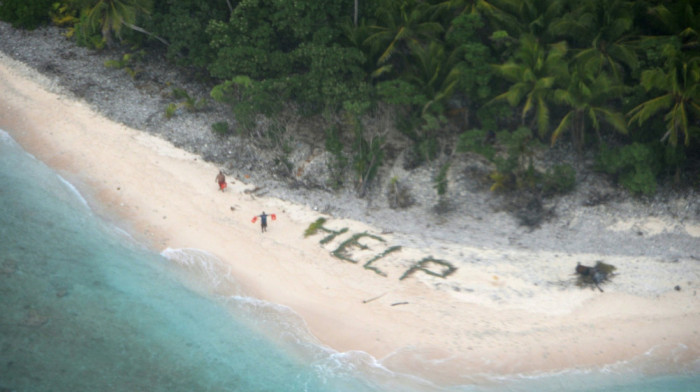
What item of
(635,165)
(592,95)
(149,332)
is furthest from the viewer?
(635,165)

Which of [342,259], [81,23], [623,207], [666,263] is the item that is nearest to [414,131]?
[342,259]

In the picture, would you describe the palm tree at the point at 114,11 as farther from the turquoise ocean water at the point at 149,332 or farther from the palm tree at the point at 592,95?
the palm tree at the point at 592,95

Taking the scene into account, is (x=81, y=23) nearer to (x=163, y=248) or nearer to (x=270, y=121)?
(x=270, y=121)

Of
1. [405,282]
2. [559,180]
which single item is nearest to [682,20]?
[559,180]

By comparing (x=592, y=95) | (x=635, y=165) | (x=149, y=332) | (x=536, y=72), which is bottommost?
(x=149, y=332)

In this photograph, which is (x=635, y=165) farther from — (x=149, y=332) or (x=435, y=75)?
(x=149, y=332)
